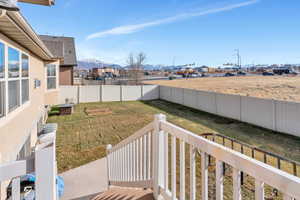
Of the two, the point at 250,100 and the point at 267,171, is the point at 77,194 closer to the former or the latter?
the point at 267,171

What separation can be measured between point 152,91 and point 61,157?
46.7ft

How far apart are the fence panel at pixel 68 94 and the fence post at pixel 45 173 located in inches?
646

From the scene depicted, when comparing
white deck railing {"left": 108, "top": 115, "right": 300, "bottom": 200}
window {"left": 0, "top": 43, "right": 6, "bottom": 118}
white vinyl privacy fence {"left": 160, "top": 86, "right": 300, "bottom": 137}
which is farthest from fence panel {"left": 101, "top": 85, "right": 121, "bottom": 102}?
window {"left": 0, "top": 43, "right": 6, "bottom": 118}

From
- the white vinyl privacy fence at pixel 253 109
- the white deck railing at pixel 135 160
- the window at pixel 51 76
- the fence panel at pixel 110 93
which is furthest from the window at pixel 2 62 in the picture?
the fence panel at pixel 110 93

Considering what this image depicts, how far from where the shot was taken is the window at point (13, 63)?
3898 mm

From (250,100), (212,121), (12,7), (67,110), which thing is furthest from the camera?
(67,110)

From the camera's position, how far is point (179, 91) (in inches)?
634

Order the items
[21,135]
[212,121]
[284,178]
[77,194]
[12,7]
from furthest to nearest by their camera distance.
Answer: [212,121] < [21,135] < [77,194] < [12,7] < [284,178]

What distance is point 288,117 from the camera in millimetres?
8141

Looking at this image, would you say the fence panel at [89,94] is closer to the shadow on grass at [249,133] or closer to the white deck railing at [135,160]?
the shadow on grass at [249,133]

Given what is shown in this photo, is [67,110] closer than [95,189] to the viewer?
No

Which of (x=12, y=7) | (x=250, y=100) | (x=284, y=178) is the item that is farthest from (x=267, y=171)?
(x=250, y=100)

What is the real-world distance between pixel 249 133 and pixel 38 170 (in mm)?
9014

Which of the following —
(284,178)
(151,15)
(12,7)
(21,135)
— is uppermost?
(151,15)
